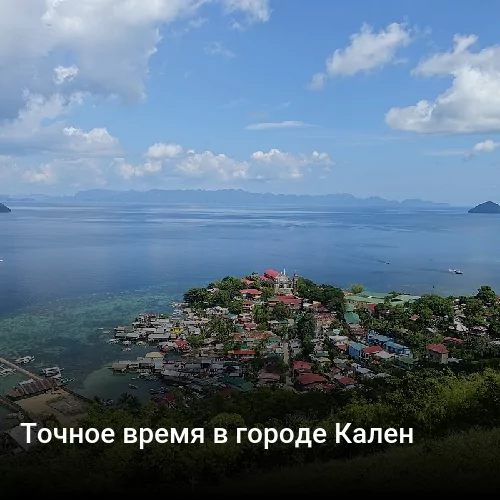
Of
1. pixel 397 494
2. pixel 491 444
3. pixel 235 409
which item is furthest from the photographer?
pixel 235 409

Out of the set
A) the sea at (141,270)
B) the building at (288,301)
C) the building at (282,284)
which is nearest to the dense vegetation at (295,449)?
the sea at (141,270)

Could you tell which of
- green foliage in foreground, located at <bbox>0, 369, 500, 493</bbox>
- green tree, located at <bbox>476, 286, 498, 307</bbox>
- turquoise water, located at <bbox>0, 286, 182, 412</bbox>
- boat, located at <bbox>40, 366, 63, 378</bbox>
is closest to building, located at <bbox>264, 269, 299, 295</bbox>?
turquoise water, located at <bbox>0, 286, 182, 412</bbox>

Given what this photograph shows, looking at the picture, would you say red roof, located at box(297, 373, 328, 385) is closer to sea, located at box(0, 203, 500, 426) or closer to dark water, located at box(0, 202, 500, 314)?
sea, located at box(0, 203, 500, 426)

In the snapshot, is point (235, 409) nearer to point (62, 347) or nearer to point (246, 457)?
point (246, 457)

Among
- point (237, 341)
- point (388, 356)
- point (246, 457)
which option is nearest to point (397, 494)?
point (246, 457)

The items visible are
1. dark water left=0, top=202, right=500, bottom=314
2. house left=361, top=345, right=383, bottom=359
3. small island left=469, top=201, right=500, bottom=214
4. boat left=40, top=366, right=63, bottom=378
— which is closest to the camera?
boat left=40, top=366, right=63, bottom=378

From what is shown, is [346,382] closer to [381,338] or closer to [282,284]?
[381,338]

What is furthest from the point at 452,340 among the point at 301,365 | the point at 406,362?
the point at 301,365
